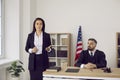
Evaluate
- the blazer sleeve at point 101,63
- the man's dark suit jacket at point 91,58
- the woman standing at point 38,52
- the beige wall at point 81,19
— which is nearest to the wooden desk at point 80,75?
the woman standing at point 38,52

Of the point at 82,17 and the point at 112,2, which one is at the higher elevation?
the point at 112,2

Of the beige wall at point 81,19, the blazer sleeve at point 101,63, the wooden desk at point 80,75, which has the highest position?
the beige wall at point 81,19

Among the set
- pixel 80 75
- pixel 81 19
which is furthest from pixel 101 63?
pixel 81 19

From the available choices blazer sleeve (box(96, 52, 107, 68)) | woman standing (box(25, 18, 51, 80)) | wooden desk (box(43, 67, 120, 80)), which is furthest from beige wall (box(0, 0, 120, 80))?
wooden desk (box(43, 67, 120, 80))

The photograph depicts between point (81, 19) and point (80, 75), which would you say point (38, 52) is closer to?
point (80, 75)

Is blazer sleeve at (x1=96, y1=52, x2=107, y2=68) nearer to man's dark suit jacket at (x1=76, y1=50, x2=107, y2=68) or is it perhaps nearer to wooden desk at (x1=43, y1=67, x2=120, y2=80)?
man's dark suit jacket at (x1=76, y1=50, x2=107, y2=68)

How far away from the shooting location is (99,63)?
4066mm

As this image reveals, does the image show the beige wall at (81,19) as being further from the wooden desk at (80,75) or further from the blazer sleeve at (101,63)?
the wooden desk at (80,75)

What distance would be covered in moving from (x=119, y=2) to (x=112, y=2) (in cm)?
17

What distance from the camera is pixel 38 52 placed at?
3.71 meters

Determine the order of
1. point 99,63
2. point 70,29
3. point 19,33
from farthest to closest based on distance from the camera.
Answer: point 70,29
point 19,33
point 99,63

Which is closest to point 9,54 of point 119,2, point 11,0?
point 11,0

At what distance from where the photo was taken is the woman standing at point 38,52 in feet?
12.0

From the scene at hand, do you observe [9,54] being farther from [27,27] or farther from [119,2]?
[119,2]
